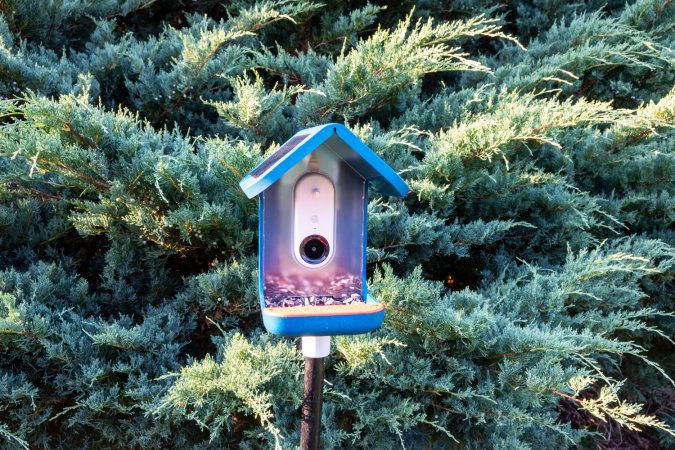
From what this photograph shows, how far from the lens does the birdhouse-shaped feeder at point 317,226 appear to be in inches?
57.4

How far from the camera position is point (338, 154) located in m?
1.47

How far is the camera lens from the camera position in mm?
1502

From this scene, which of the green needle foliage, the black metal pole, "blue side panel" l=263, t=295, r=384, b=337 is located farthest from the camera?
the green needle foliage

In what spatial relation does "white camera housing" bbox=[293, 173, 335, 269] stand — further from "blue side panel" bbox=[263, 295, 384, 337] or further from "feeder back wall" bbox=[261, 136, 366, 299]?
"blue side panel" bbox=[263, 295, 384, 337]

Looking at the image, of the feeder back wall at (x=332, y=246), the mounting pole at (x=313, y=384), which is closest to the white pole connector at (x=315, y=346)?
the mounting pole at (x=313, y=384)

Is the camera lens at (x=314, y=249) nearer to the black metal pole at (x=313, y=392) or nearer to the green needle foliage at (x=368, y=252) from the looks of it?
the black metal pole at (x=313, y=392)

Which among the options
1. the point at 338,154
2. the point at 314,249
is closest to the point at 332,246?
the point at 314,249

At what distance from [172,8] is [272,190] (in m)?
2.49

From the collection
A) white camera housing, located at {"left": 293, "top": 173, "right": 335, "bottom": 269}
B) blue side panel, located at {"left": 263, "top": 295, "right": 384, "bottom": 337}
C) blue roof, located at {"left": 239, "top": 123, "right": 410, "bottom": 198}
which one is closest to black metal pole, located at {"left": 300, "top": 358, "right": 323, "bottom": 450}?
blue side panel, located at {"left": 263, "top": 295, "right": 384, "bottom": 337}

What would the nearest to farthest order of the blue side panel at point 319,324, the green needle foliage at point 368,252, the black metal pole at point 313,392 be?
the blue side panel at point 319,324, the black metal pole at point 313,392, the green needle foliage at point 368,252

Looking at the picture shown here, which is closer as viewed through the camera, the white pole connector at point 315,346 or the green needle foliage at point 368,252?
the white pole connector at point 315,346

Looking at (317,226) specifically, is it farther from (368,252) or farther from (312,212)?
(368,252)

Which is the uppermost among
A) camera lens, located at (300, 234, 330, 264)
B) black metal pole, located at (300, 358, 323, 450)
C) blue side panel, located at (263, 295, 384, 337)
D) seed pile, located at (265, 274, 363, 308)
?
camera lens, located at (300, 234, 330, 264)

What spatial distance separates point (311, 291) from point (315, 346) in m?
0.16
